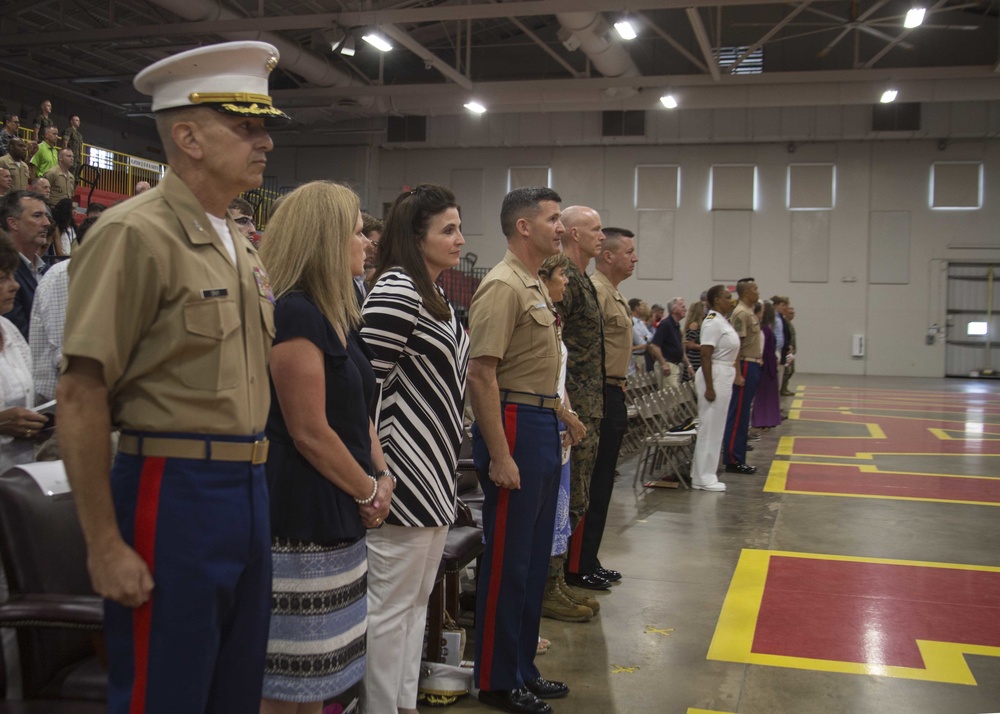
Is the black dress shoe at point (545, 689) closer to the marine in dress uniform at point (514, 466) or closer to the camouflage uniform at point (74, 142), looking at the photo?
the marine in dress uniform at point (514, 466)

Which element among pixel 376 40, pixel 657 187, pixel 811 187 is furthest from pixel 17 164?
pixel 811 187

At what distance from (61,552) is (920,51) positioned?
20802 mm

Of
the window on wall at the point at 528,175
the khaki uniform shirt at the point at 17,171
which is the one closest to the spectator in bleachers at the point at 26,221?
the khaki uniform shirt at the point at 17,171

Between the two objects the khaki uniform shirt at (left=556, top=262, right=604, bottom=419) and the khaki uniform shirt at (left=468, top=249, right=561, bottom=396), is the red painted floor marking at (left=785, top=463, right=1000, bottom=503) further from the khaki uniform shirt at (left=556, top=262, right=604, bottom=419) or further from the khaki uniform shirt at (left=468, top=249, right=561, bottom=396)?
the khaki uniform shirt at (left=468, top=249, right=561, bottom=396)

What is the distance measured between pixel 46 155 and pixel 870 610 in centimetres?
1032

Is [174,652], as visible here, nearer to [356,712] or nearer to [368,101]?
[356,712]

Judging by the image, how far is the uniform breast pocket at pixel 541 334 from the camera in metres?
3.33

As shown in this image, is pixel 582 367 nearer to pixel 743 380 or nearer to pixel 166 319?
pixel 166 319

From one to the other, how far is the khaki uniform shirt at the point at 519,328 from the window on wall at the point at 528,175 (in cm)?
1929

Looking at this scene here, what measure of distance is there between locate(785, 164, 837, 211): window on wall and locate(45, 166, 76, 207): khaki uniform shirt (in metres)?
15.8

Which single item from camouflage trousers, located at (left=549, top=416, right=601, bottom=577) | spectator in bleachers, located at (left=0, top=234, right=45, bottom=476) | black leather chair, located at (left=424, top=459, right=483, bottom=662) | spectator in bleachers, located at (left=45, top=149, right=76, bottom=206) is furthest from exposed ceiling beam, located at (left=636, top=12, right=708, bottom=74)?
spectator in bleachers, located at (left=0, top=234, right=45, bottom=476)

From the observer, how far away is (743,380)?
8.37 m

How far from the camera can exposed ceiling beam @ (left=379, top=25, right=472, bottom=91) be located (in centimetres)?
1481

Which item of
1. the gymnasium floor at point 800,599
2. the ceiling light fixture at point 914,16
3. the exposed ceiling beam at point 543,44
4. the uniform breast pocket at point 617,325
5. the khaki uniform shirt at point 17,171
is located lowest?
the gymnasium floor at point 800,599
